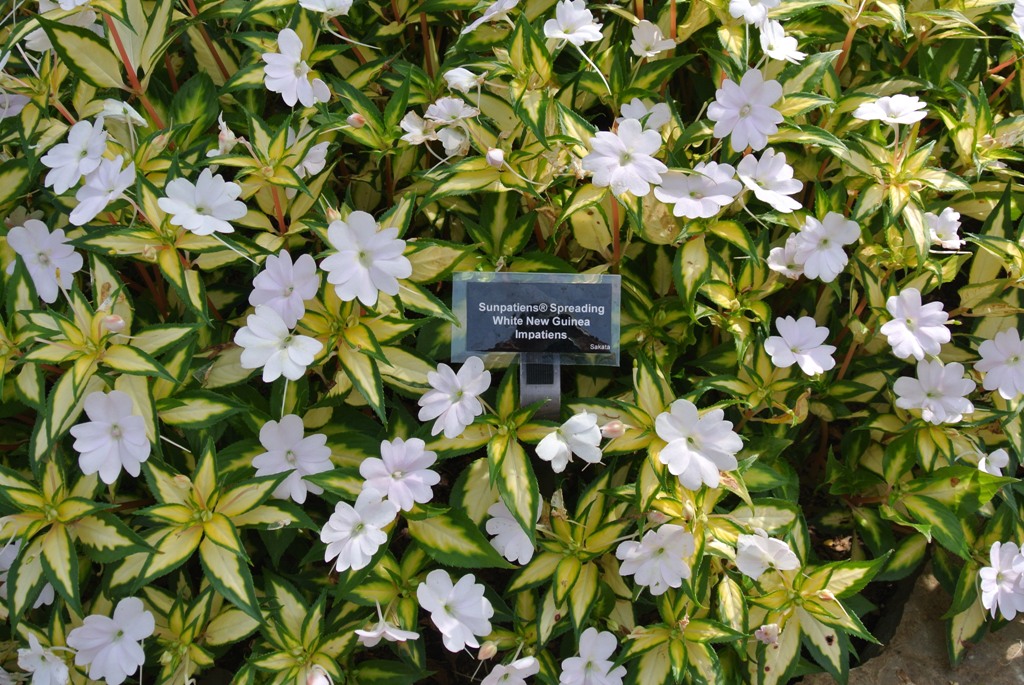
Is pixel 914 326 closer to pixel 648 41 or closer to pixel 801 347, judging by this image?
pixel 801 347

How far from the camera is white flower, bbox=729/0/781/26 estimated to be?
1.55 m

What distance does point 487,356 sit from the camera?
1.64 metres

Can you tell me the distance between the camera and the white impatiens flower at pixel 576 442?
1436 mm

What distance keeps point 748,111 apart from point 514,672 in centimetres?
110

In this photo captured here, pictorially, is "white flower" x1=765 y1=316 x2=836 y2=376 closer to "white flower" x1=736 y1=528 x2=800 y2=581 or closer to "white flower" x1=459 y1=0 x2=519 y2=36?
"white flower" x1=736 y1=528 x2=800 y2=581

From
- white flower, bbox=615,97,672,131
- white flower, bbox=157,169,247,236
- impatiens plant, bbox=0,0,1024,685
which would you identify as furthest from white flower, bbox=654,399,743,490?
white flower, bbox=157,169,247,236

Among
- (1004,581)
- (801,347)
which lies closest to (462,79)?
(801,347)

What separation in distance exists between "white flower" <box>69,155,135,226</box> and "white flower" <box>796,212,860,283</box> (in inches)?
48.4

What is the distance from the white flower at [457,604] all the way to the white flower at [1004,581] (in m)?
0.97

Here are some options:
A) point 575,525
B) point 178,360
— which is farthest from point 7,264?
point 575,525

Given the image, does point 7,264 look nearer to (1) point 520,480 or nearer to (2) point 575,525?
(1) point 520,480

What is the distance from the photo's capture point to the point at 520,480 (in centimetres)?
153

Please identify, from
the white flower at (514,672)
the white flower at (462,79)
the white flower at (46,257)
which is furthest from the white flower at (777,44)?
the white flower at (46,257)

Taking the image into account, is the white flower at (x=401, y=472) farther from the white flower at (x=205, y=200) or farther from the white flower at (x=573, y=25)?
the white flower at (x=573, y=25)
